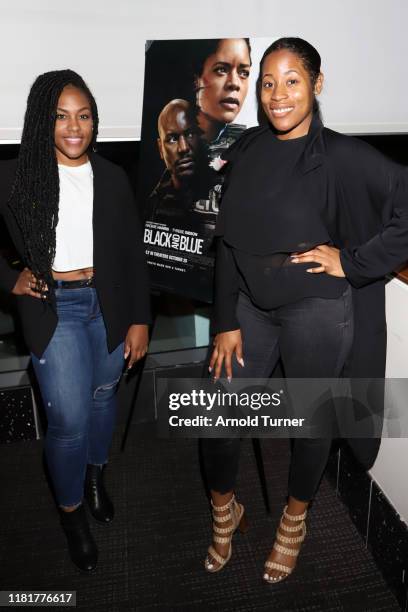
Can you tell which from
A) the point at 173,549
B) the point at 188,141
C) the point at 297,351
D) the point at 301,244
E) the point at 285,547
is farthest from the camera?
the point at 188,141

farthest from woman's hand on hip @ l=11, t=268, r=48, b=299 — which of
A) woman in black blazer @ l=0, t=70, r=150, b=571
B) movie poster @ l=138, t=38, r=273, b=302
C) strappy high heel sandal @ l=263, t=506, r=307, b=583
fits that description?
strappy high heel sandal @ l=263, t=506, r=307, b=583

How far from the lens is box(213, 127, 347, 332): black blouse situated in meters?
1.44

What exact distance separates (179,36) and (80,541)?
191cm

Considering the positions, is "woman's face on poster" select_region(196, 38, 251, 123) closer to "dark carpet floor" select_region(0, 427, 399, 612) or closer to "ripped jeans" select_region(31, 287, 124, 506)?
"ripped jeans" select_region(31, 287, 124, 506)

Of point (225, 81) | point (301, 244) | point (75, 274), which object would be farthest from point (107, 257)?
point (225, 81)

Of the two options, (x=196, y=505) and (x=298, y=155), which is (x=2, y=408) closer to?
(x=196, y=505)

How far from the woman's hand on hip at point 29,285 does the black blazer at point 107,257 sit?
1.0 inches

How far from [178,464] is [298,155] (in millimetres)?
1520

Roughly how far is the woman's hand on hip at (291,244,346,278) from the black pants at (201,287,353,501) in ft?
0.26

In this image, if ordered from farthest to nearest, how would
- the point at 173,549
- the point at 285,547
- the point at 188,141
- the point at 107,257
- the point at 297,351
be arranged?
1. the point at 188,141
2. the point at 173,549
3. the point at 285,547
4. the point at 107,257
5. the point at 297,351

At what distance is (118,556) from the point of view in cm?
191

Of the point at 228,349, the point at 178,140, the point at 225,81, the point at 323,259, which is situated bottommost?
the point at 228,349

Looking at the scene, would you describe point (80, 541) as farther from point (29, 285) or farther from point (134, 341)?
point (29, 285)

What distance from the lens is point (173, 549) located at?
76.4 inches
